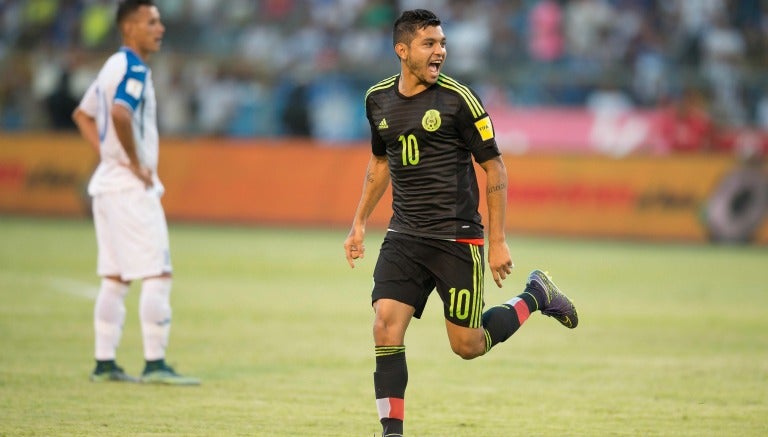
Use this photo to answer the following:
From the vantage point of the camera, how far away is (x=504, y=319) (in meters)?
8.06

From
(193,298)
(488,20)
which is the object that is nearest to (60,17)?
(488,20)

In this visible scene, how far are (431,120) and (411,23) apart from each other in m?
0.56

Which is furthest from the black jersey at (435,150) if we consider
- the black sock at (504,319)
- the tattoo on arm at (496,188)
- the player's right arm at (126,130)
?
the player's right arm at (126,130)

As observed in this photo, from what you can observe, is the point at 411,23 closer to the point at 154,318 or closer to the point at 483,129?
the point at 483,129

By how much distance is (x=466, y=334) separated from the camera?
25.1ft

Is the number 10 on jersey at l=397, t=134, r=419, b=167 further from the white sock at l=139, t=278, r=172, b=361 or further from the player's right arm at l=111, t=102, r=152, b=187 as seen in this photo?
the white sock at l=139, t=278, r=172, b=361

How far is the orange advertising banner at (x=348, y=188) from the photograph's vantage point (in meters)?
22.4

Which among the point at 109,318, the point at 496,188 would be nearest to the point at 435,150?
the point at 496,188

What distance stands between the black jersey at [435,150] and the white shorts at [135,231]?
8.42 ft

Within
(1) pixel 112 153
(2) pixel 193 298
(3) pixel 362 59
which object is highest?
(3) pixel 362 59

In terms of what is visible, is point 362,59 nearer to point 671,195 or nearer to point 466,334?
point 671,195

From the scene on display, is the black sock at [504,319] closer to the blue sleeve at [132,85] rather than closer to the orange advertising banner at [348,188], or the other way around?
the blue sleeve at [132,85]

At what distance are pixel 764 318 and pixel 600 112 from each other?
11.5 m

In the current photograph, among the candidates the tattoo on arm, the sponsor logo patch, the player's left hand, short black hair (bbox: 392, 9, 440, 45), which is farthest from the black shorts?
short black hair (bbox: 392, 9, 440, 45)
